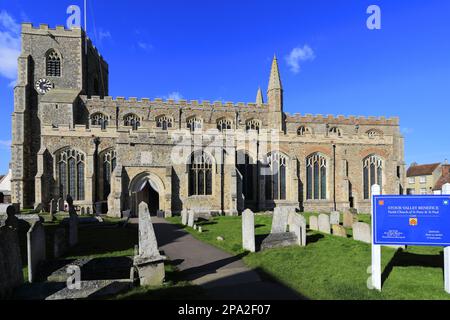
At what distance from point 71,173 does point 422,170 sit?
48923mm

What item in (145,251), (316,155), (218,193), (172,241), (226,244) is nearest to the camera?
(145,251)

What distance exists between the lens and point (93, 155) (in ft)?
75.7

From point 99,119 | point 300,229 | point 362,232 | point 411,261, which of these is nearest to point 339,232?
point 362,232

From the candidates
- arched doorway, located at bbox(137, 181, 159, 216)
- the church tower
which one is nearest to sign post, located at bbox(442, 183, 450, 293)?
arched doorway, located at bbox(137, 181, 159, 216)

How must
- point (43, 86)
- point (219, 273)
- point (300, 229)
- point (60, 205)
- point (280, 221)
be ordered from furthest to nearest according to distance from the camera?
point (43, 86) < point (60, 205) < point (280, 221) < point (300, 229) < point (219, 273)

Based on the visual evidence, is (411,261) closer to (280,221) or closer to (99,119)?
(280,221)

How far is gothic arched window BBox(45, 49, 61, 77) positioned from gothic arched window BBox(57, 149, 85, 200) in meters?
10.6

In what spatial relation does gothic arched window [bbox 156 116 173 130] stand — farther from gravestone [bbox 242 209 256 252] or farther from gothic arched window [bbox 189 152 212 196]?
gravestone [bbox 242 209 256 252]

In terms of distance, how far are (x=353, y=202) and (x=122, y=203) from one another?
19.3 meters

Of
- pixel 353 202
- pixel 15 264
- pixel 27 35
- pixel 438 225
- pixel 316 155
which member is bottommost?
pixel 353 202

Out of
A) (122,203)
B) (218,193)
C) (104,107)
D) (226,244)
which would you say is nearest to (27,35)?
(104,107)

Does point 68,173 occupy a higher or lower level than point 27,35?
lower

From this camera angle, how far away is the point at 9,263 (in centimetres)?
559

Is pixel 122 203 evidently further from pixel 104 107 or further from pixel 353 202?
pixel 353 202
